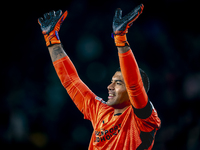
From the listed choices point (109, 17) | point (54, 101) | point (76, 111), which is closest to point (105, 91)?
point (76, 111)

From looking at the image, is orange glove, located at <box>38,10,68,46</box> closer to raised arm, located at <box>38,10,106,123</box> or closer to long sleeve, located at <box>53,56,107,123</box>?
raised arm, located at <box>38,10,106,123</box>

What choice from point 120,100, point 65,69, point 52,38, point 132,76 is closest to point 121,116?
point 120,100

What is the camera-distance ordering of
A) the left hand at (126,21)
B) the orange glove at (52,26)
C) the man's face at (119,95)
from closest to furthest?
the left hand at (126,21) < the man's face at (119,95) < the orange glove at (52,26)

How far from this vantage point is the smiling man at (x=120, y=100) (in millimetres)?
1222

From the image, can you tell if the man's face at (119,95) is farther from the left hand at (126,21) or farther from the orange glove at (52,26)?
the orange glove at (52,26)

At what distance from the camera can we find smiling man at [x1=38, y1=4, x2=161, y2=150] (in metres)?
1.22

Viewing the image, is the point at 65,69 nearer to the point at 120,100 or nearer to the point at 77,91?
the point at 77,91

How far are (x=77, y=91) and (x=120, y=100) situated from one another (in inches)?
15.6

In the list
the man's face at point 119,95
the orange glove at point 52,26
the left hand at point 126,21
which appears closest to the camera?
the left hand at point 126,21

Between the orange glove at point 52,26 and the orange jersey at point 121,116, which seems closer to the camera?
the orange jersey at point 121,116

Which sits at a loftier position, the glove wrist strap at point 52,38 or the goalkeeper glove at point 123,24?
the glove wrist strap at point 52,38

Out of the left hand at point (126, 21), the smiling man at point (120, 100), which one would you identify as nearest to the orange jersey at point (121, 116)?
the smiling man at point (120, 100)

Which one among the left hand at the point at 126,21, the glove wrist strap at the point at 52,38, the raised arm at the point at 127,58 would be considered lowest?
the raised arm at the point at 127,58

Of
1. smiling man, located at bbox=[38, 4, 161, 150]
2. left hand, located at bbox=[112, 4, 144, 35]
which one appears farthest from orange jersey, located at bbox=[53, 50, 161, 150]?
left hand, located at bbox=[112, 4, 144, 35]
